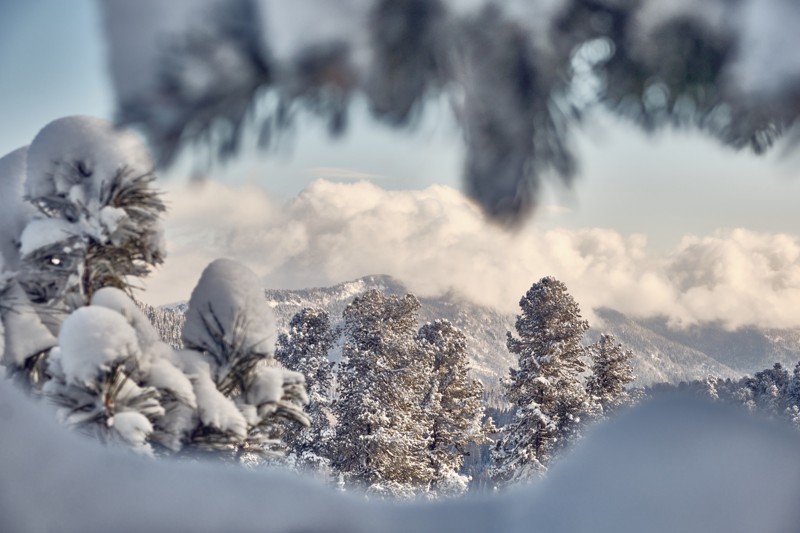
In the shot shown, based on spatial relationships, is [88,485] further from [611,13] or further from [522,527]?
[611,13]

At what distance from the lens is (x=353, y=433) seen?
486cm

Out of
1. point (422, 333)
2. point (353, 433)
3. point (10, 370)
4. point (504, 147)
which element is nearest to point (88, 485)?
point (10, 370)

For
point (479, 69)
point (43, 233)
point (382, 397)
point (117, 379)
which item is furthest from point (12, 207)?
point (382, 397)

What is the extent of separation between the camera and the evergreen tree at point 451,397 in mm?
5613

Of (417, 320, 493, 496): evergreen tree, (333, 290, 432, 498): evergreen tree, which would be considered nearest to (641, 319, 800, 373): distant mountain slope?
(333, 290, 432, 498): evergreen tree

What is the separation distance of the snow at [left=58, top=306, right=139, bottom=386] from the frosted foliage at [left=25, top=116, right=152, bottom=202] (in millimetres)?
92

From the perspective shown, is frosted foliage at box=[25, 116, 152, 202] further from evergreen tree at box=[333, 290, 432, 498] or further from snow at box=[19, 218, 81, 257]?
evergreen tree at box=[333, 290, 432, 498]

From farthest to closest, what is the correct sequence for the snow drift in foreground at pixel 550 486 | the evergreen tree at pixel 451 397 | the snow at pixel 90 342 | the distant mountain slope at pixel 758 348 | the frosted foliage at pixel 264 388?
the evergreen tree at pixel 451 397
the distant mountain slope at pixel 758 348
the frosted foliage at pixel 264 388
the snow at pixel 90 342
the snow drift in foreground at pixel 550 486

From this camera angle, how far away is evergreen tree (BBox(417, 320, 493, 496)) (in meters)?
5.61

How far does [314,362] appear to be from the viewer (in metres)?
4.99

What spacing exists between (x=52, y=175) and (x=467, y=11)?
0.27 m

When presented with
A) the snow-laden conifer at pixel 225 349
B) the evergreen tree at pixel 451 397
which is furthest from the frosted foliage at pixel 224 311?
the evergreen tree at pixel 451 397

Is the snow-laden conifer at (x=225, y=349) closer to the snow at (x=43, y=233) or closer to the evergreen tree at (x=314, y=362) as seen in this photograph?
the snow at (x=43, y=233)

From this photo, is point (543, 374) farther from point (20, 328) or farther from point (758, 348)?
point (20, 328)
